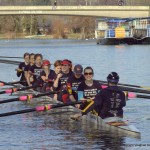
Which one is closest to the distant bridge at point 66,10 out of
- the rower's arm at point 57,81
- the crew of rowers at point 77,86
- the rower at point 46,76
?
the crew of rowers at point 77,86

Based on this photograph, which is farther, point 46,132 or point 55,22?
point 55,22

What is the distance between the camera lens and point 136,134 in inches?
575

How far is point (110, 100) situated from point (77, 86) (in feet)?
8.07

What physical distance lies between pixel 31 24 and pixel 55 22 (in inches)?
197

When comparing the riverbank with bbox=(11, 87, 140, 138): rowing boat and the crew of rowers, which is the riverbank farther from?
bbox=(11, 87, 140, 138): rowing boat

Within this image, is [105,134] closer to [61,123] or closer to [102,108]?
[102,108]

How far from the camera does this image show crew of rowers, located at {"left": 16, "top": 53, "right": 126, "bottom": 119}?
583 inches

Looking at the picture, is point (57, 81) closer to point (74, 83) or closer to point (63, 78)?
point (63, 78)

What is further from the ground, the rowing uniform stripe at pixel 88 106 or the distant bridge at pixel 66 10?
the distant bridge at pixel 66 10

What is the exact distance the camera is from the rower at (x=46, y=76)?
20266 millimetres

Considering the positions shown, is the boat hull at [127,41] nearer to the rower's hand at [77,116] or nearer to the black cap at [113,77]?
the rower's hand at [77,116]

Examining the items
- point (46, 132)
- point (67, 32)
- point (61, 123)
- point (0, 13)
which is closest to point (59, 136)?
point (46, 132)

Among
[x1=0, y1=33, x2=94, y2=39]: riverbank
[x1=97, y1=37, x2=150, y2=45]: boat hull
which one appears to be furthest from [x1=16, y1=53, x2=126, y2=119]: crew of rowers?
[x1=0, y1=33, x2=94, y2=39]: riverbank

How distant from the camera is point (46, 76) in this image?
20547 mm
